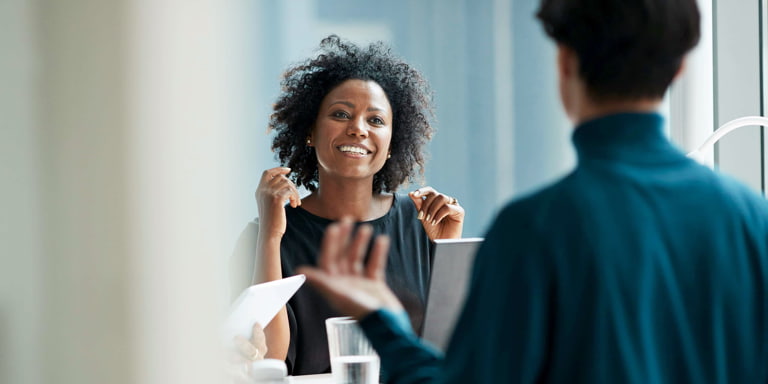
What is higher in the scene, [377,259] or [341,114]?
[341,114]

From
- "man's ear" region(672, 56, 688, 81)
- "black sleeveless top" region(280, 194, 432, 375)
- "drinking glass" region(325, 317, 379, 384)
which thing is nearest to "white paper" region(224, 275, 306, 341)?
"drinking glass" region(325, 317, 379, 384)

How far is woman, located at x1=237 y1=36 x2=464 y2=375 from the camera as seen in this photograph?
1.67 m

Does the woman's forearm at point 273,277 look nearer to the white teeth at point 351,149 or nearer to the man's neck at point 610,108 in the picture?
the white teeth at point 351,149

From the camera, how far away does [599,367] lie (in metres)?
0.52

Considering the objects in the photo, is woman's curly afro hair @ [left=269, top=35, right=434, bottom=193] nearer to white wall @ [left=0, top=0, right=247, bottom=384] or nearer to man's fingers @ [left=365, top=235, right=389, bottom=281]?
man's fingers @ [left=365, top=235, right=389, bottom=281]

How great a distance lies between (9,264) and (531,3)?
4.95 m

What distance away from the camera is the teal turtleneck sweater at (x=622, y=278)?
529 mm

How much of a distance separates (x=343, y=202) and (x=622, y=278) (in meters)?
1.35

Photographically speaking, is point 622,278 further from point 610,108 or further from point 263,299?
point 263,299

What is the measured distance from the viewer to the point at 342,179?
72.7 inches

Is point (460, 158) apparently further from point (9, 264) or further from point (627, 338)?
point (9, 264)

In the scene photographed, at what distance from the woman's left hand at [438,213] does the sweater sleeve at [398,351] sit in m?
1.07

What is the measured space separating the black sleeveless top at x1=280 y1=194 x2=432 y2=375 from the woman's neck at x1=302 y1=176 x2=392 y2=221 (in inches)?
1.1

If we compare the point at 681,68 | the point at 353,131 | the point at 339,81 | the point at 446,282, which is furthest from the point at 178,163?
the point at 339,81
